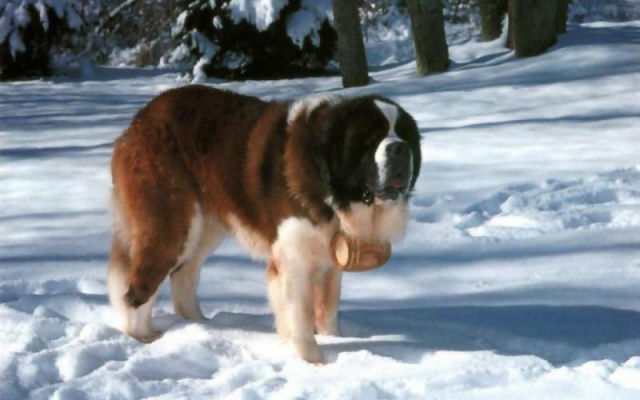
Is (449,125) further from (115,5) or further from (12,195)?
(115,5)

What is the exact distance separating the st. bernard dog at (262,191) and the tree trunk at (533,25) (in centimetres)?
894

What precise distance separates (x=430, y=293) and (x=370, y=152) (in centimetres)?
160

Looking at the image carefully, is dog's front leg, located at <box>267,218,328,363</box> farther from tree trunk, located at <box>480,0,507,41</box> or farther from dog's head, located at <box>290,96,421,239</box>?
tree trunk, located at <box>480,0,507,41</box>

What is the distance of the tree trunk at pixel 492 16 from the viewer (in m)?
17.2

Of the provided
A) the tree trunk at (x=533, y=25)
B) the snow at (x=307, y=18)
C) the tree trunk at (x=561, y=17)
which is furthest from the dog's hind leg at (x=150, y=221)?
the snow at (x=307, y=18)

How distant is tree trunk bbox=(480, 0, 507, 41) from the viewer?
17.2 meters

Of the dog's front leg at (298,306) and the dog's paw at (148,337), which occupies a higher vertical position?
the dog's front leg at (298,306)

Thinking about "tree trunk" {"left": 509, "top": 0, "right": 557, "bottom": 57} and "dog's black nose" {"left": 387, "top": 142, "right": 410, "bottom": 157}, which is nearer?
"dog's black nose" {"left": 387, "top": 142, "right": 410, "bottom": 157}

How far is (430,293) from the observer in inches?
199

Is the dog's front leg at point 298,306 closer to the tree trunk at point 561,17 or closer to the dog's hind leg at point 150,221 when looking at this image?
the dog's hind leg at point 150,221

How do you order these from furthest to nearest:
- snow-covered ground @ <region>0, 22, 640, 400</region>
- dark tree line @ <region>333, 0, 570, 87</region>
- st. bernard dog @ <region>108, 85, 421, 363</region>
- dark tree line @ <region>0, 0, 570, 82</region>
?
dark tree line @ <region>0, 0, 570, 82</region>
dark tree line @ <region>333, 0, 570, 87</region>
st. bernard dog @ <region>108, 85, 421, 363</region>
snow-covered ground @ <region>0, 22, 640, 400</region>

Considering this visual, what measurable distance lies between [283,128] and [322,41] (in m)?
13.5

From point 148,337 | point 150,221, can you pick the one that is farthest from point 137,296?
point 150,221

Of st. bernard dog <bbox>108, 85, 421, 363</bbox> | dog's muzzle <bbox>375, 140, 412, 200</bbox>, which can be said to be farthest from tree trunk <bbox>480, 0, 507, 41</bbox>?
dog's muzzle <bbox>375, 140, 412, 200</bbox>
